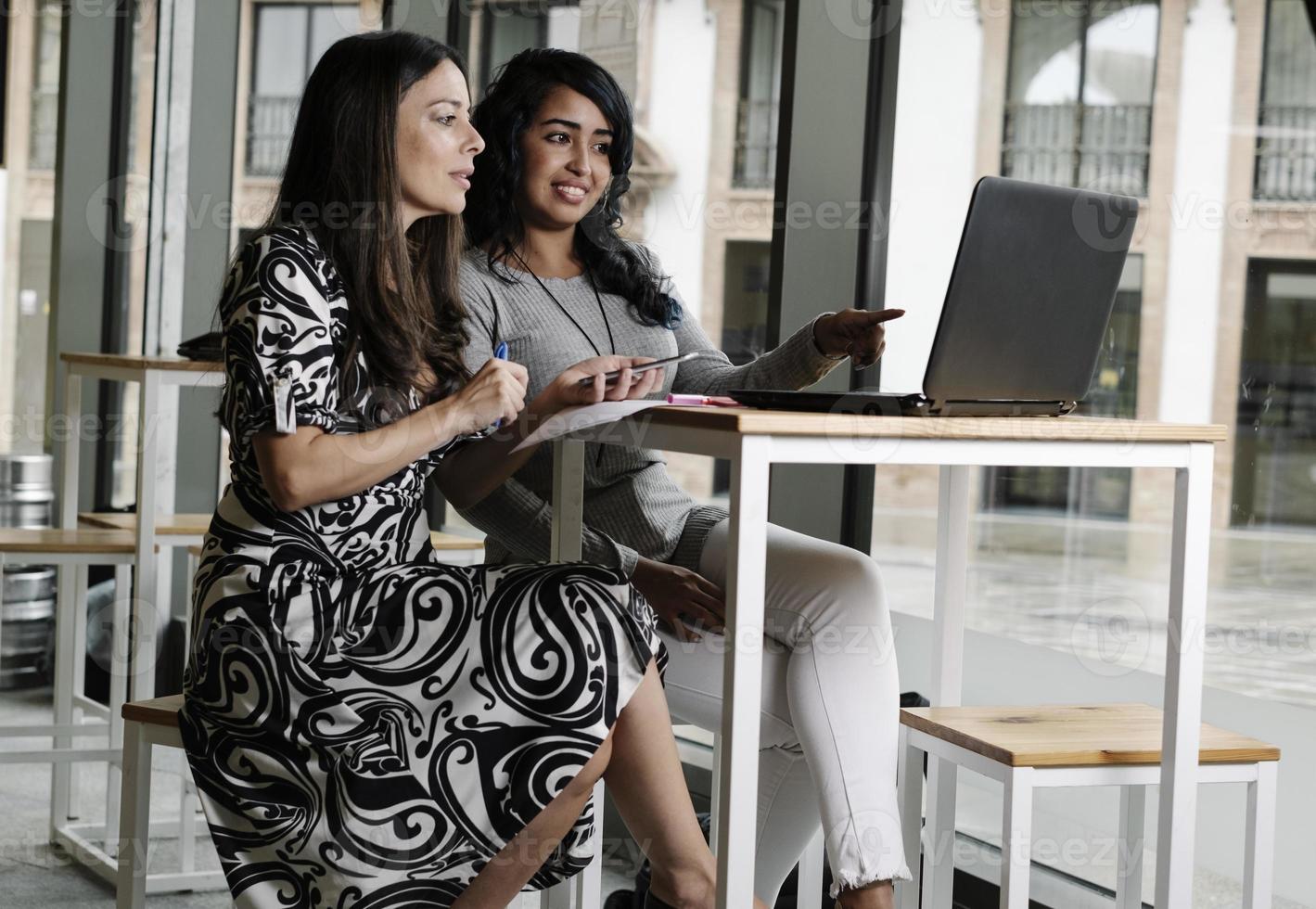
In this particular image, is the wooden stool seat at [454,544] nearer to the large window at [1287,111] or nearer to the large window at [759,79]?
the large window at [1287,111]

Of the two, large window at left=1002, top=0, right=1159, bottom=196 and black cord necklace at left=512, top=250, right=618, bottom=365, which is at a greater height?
large window at left=1002, top=0, right=1159, bottom=196

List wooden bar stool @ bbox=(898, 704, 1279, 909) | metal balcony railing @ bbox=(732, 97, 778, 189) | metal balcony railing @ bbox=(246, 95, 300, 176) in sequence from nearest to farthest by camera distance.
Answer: wooden bar stool @ bbox=(898, 704, 1279, 909) → metal balcony railing @ bbox=(732, 97, 778, 189) → metal balcony railing @ bbox=(246, 95, 300, 176)

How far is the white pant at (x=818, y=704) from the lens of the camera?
1.53 m

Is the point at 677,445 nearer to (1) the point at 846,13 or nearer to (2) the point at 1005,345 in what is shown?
(2) the point at 1005,345

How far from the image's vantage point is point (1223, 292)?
206 cm

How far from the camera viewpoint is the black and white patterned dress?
1.40 m

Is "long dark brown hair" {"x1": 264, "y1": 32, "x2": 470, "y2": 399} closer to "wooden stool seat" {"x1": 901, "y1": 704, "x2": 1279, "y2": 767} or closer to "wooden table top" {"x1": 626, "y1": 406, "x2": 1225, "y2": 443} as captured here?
"wooden table top" {"x1": 626, "y1": 406, "x2": 1225, "y2": 443}

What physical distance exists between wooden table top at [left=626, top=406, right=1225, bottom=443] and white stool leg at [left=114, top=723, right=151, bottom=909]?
672 mm

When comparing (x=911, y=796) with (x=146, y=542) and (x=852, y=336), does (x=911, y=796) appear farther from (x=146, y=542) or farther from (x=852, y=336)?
(x=146, y=542)

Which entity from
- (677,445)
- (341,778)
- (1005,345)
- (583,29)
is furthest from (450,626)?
(583,29)

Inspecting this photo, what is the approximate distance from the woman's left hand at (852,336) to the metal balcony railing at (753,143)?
210 centimetres

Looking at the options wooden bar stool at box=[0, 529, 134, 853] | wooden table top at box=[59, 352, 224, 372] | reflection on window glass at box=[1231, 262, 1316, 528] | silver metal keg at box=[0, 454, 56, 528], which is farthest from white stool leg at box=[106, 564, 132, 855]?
reflection on window glass at box=[1231, 262, 1316, 528]
